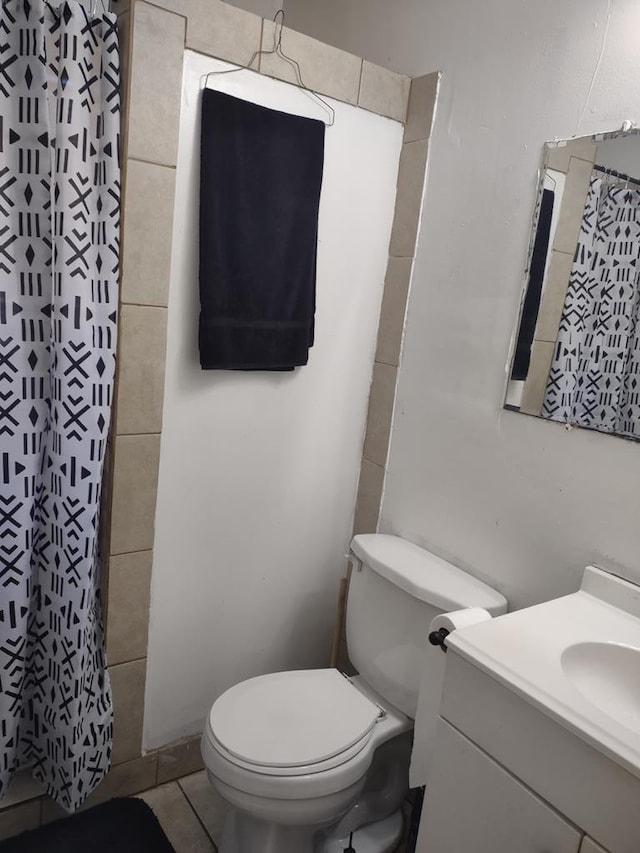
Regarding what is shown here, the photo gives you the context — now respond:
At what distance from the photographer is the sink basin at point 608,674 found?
1.13 meters

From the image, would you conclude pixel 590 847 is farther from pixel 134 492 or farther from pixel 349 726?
pixel 134 492

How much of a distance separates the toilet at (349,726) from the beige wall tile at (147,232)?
2.86 feet

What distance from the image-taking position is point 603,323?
1381 mm

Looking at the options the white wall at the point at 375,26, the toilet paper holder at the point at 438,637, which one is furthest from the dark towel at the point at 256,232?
the toilet paper holder at the point at 438,637

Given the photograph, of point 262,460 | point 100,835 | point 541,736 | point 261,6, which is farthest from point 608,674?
point 261,6

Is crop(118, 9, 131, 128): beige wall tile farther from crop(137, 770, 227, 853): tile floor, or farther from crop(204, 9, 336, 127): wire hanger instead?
crop(137, 770, 227, 853): tile floor

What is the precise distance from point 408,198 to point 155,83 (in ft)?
2.48

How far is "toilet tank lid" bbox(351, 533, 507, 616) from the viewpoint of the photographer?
1.52 m

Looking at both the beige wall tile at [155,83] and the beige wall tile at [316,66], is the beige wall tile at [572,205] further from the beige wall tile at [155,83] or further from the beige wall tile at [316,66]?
the beige wall tile at [155,83]

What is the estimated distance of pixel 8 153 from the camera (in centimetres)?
129

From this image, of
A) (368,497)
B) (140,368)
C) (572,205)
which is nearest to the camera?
(572,205)

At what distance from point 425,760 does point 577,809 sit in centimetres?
56

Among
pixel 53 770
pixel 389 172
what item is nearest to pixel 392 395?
pixel 389 172

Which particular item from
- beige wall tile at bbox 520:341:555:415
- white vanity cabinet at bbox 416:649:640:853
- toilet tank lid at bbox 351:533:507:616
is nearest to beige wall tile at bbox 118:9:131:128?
beige wall tile at bbox 520:341:555:415
